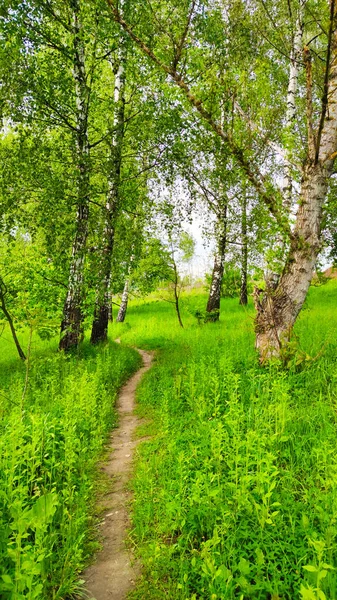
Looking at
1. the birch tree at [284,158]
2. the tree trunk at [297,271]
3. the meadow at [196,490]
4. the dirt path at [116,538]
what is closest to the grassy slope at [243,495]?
the meadow at [196,490]

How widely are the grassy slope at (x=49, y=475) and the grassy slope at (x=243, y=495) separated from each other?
2.16 feet

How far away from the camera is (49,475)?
11.3ft

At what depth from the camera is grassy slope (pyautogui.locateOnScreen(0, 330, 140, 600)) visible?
263 cm

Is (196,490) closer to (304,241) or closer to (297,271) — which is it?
(297,271)

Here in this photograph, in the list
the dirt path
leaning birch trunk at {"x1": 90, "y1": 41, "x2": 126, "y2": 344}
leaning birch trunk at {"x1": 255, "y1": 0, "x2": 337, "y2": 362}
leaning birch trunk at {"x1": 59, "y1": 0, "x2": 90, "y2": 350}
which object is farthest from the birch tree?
leaning birch trunk at {"x1": 90, "y1": 41, "x2": 126, "y2": 344}

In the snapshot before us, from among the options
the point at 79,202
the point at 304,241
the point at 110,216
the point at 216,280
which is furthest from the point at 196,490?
the point at 216,280

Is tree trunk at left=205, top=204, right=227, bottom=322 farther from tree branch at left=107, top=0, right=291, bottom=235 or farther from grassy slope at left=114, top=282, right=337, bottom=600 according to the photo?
grassy slope at left=114, top=282, right=337, bottom=600

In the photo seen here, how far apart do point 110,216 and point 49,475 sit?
918 cm

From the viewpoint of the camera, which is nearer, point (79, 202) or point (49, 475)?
point (49, 475)

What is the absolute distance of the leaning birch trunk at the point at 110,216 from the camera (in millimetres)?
10845

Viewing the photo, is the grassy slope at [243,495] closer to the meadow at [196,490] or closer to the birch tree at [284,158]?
the meadow at [196,490]

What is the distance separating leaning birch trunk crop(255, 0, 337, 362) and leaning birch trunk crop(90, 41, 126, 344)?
17.7 feet

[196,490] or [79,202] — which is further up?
[79,202]

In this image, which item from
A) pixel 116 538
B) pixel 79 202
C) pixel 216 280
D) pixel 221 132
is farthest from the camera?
pixel 216 280
